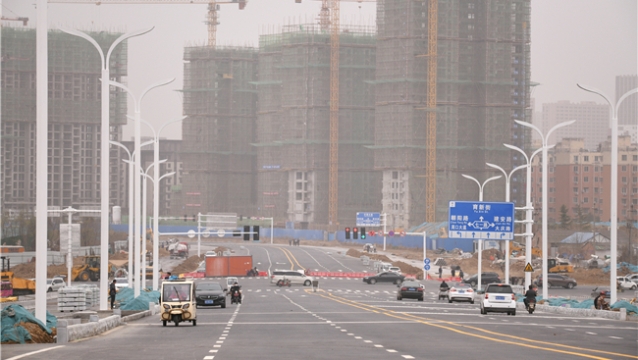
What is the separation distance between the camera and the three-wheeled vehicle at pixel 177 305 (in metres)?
35.9

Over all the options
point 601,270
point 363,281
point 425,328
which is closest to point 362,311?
point 425,328

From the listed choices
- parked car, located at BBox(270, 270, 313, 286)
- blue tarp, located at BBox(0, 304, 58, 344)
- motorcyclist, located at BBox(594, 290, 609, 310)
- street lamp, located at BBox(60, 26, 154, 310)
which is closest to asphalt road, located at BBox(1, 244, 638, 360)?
blue tarp, located at BBox(0, 304, 58, 344)

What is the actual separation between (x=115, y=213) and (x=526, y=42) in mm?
118385

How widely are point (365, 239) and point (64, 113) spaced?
52.3m

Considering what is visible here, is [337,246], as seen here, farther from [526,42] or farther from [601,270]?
[601,270]

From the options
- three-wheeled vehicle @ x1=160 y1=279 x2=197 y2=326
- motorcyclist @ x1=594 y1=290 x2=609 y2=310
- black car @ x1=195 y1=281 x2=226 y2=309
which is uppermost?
three-wheeled vehicle @ x1=160 y1=279 x2=197 y2=326

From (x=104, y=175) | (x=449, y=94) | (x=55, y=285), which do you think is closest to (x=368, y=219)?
(x=449, y=94)

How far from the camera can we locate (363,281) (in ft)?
317

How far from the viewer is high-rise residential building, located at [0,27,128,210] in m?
148

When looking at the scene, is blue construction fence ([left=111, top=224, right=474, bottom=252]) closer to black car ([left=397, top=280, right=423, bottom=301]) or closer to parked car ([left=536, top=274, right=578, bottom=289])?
parked car ([left=536, top=274, right=578, bottom=289])

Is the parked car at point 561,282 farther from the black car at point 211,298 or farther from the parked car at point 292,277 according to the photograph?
the black car at point 211,298

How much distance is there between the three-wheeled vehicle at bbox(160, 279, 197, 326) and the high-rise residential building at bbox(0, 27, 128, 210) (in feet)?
374

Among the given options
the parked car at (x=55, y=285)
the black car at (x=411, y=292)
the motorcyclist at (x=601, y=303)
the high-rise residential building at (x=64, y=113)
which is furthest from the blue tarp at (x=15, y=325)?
the high-rise residential building at (x=64, y=113)

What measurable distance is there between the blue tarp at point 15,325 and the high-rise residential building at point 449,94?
433 ft
